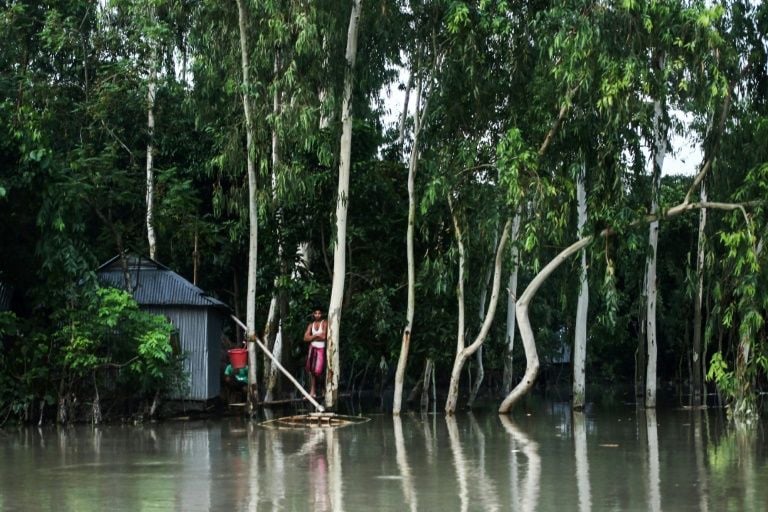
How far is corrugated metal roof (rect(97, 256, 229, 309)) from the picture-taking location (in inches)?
1003

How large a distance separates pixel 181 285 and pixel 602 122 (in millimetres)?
9022

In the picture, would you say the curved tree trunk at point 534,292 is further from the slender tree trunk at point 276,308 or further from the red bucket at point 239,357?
the red bucket at point 239,357

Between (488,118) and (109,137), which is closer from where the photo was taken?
(488,118)

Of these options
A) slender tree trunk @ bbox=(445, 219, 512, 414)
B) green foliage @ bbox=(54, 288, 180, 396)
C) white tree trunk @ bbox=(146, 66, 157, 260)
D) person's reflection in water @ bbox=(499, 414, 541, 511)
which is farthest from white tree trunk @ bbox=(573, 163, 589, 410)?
green foliage @ bbox=(54, 288, 180, 396)

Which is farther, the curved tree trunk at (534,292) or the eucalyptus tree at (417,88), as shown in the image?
the eucalyptus tree at (417,88)

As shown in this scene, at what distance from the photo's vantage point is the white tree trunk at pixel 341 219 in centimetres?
2533

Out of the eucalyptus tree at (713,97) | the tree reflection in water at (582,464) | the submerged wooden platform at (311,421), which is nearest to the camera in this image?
the tree reflection in water at (582,464)

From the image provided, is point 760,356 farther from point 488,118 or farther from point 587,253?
point 488,118

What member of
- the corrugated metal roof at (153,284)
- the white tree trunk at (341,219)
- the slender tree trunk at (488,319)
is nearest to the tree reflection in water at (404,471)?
the white tree trunk at (341,219)

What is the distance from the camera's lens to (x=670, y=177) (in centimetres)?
5188

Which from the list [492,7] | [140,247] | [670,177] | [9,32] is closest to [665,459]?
[492,7]

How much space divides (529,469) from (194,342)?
13251mm

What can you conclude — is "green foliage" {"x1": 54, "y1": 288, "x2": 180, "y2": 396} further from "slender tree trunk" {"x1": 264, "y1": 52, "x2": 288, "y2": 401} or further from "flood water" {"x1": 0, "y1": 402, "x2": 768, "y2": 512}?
"slender tree trunk" {"x1": 264, "y1": 52, "x2": 288, "y2": 401}

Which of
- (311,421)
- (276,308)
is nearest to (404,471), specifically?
(311,421)
